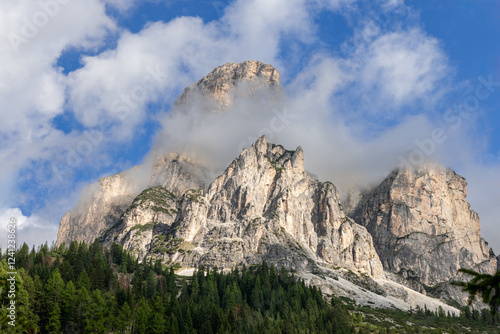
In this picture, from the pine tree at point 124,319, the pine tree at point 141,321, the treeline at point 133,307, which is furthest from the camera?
the pine tree at point 141,321

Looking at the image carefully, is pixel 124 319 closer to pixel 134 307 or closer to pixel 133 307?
pixel 133 307

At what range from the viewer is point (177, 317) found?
447 feet

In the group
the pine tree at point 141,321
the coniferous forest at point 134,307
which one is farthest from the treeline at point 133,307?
the pine tree at point 141,321

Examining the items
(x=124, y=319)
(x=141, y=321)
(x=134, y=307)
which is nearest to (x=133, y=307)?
(x=134, y=307)

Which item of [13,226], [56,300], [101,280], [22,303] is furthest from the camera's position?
[101,280]

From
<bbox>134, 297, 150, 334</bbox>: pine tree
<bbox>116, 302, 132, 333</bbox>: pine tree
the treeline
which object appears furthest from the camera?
<bbox>134, 297, 150, 334</bbox>: pine tree

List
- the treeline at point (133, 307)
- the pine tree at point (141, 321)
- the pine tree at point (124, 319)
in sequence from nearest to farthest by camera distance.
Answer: the treeline at point (133, 307)
the pine tree at point (124, 319)
the pine tree at point (141, 321)

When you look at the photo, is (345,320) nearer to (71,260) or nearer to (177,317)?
(177,317)

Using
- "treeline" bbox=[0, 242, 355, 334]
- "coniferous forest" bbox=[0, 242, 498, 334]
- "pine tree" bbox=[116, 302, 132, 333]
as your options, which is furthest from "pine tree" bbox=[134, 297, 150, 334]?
"pine tree" bbox=[116, 302, 132, 333]

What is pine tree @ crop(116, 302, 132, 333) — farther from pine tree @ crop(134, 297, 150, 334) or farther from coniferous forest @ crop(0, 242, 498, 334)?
pine tree @ crop(134, 297, 150, 334)

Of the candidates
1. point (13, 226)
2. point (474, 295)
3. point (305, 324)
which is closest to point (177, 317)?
point (305, 324)

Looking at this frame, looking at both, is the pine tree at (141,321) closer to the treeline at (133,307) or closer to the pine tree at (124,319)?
the treeline at (133,307)

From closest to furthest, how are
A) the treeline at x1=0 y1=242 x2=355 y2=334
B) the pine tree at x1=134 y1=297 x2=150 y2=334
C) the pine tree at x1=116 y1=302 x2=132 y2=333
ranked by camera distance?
the treeline at x1=0 y1=242 x2=355 y2=334
the pine tree at x1=116 y1=302 x2=132 y2=333
the pine tree at x1=134 y1=297 x2=150 y2=334

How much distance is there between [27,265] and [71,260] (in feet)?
56.5
